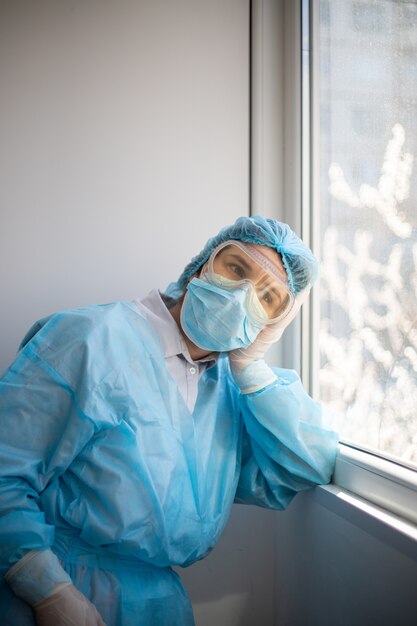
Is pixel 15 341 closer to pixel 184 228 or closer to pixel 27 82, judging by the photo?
pixel 184 228

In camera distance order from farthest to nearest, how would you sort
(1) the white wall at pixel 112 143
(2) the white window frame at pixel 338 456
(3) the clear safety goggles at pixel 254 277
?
(1) the white wall at pixel 112 143
(3) the clear safety goggles at pixel 254 277
(2) the white window frame at pixel 338 456

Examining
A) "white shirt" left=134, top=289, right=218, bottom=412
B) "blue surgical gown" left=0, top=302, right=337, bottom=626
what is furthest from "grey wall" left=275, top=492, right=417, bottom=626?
"white shirt" left=134, top=289, right=218, bottom=412

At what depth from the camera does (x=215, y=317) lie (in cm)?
124

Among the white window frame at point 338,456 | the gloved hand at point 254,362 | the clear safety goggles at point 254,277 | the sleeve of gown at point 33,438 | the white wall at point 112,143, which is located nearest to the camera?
the sleeve of gown at point 33,438

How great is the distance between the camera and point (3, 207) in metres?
1.54

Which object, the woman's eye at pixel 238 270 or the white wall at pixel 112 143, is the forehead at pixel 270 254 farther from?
the white wall at pixel 112 143

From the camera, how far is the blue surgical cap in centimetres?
129

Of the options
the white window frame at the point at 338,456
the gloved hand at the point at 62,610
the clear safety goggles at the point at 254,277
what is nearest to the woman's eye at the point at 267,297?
the clear safety goggles at the point at 254,277

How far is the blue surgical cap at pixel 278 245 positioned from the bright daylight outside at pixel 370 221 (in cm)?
19

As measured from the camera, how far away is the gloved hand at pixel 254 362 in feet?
4.52

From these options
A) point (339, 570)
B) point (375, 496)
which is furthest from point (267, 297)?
point (339, 570)

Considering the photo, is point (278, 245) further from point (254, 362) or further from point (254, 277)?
point (254, 362)

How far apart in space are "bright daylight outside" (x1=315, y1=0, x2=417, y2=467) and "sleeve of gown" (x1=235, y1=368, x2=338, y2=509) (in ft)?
0.40

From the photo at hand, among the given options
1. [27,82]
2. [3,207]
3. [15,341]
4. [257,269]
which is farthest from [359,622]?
[27,82]
